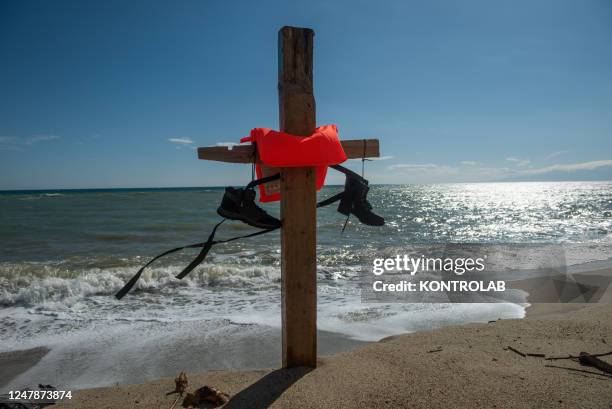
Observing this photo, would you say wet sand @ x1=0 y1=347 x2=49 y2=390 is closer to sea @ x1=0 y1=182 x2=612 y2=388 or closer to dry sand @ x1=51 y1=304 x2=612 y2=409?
sea @ x1=0 y1=182 x2=612 y2=388

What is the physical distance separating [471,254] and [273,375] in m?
10.0

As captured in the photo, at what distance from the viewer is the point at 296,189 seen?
2242 millimetres

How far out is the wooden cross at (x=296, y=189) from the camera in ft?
7.31

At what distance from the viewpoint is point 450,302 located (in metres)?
5.54

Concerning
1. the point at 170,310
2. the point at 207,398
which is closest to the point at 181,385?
the point at 207,398

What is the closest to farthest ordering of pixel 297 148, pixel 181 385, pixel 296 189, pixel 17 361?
pixel 297 148
pixel 296 189
pixel 181 385
pixel 17 361

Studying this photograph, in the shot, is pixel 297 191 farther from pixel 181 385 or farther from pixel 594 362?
pixel 594 362

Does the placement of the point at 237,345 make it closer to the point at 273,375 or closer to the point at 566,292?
the point at 273,375

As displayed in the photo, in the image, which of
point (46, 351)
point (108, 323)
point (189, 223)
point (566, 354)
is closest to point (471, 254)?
point (566, 354)

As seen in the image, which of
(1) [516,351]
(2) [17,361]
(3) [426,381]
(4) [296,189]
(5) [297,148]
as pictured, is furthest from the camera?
(2) [17,361]

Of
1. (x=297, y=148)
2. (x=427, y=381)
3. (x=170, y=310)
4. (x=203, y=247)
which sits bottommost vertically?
(x=170, y=310)

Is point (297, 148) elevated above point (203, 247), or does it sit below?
above

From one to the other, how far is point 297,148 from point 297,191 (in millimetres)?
272

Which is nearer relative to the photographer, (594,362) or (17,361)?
(594,362)
